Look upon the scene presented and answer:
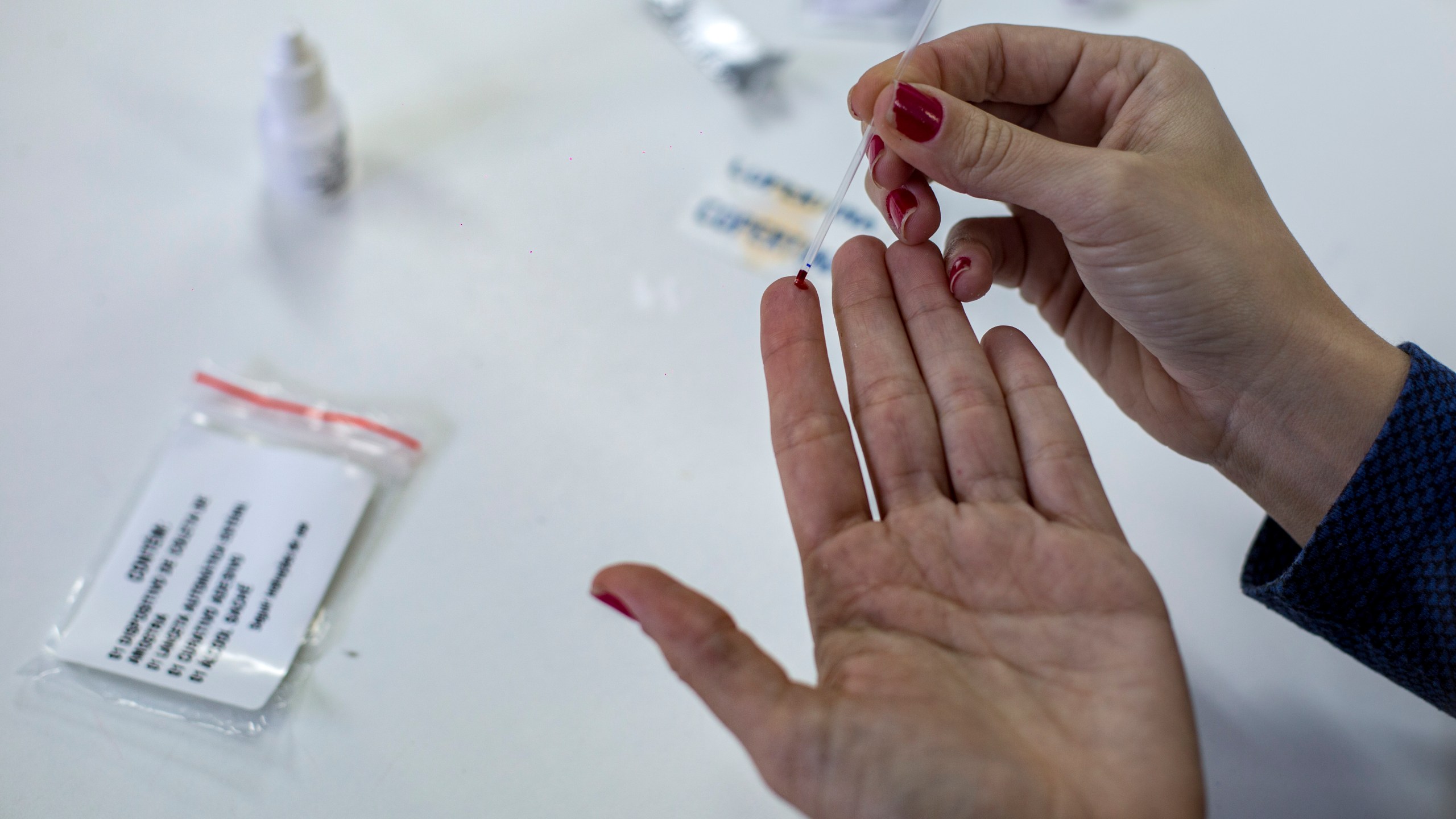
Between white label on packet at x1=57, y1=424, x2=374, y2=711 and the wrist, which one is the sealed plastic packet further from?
the wrist

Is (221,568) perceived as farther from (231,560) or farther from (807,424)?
(807,424)

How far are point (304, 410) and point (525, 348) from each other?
8.4 inches

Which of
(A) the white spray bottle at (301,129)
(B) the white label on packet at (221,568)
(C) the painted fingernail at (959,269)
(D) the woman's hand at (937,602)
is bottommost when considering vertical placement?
(B) the white label on packet at (221,568)

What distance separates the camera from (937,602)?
2.06 feet

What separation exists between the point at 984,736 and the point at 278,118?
83cm

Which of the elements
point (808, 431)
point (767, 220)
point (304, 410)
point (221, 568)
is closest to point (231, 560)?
point (221, 568)

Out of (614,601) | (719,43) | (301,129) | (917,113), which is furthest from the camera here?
(719,43)

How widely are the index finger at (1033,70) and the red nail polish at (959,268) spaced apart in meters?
0.14

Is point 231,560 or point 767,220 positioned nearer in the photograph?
point 231,560

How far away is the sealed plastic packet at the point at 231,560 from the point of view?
0.76 metres

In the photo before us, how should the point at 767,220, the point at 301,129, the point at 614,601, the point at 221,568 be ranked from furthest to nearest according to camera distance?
the point at 767,220 → the point at 301,129 → the point at 221,568 → the point at 614,601

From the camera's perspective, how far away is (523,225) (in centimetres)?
102

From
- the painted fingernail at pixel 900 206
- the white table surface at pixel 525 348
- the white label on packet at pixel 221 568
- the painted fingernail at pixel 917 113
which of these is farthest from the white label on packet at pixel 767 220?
the white label on packet at pixel 221 568

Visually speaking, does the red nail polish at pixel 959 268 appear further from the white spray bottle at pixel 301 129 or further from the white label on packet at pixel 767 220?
the white spray bottle at pixel 301 129
